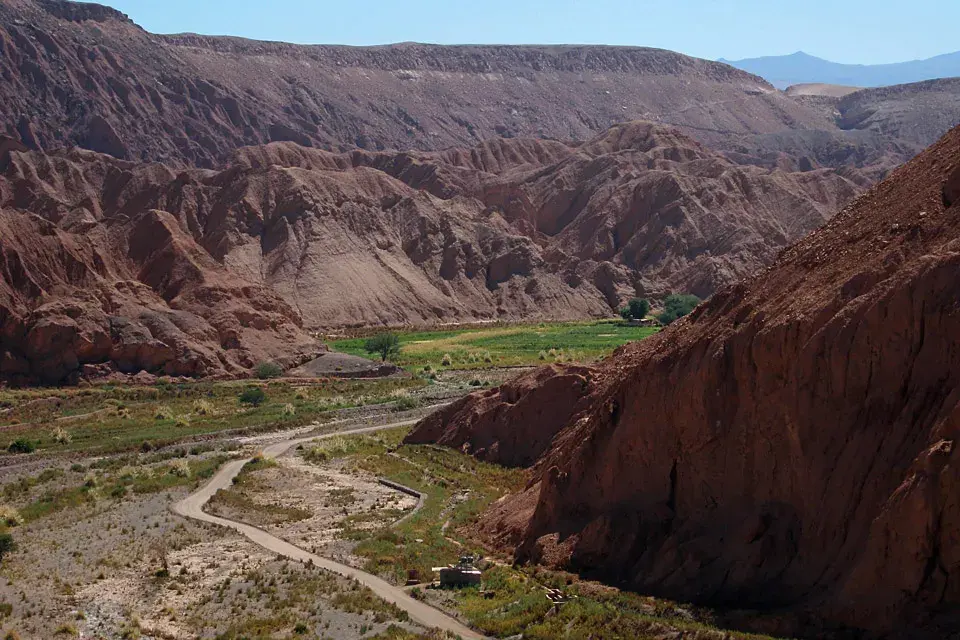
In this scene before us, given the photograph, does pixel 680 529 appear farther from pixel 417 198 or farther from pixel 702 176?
pixel 702 176

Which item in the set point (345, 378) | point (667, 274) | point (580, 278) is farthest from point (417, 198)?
point (345, 378)

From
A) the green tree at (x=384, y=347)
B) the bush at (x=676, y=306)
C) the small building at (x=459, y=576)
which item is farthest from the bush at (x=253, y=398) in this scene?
the bush at (x=676, y=306)

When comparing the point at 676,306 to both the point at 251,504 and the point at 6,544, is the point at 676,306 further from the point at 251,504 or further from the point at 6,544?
the point at 6,544

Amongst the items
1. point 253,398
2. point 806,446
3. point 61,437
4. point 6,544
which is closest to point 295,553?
point 6,544

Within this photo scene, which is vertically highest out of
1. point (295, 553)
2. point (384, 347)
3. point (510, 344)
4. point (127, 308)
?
point (127, 308)

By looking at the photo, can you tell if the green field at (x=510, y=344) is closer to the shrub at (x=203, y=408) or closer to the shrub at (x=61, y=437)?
the shrub at (x=203, y=408)
